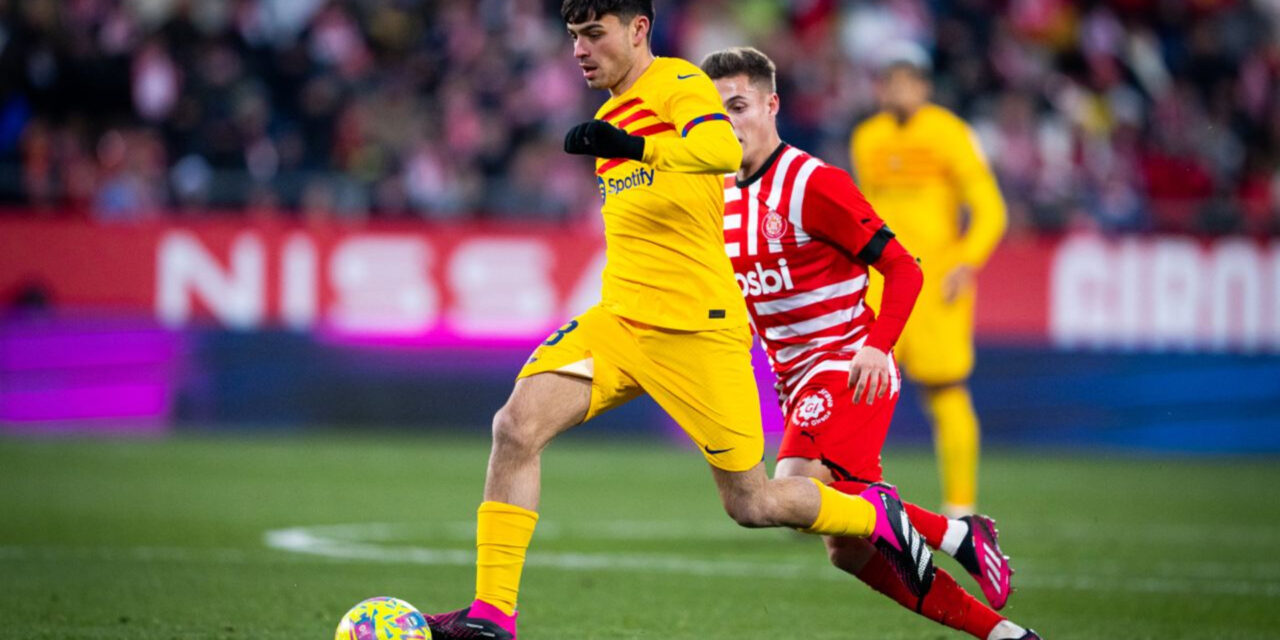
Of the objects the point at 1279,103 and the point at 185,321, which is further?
the point at 1279,103

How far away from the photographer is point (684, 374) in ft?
18.3

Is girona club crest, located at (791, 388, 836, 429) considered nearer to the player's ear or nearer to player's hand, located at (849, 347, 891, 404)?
player's hand, located at (849, 347, 891, 404)

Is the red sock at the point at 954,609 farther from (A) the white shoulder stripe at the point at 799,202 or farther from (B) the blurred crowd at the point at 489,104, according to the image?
(B) the blurred crowd at the point at 489,104

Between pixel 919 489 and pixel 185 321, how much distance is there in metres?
7.32

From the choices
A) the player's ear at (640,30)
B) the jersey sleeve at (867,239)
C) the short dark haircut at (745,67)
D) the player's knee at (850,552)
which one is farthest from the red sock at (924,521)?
the player's ear at (640,30)

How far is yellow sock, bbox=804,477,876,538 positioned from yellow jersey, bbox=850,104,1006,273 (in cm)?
411

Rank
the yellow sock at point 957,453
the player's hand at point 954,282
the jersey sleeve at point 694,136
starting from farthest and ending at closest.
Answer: the yellow sock at point 957,453 → the player's hand at point 954,282 → the jersey sleeve at point 694,136

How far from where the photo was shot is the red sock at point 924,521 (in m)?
6.04

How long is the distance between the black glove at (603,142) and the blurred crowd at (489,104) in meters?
11.5

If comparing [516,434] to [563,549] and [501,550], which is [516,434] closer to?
[501,550]

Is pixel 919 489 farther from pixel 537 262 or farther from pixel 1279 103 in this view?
pixel 1279 103

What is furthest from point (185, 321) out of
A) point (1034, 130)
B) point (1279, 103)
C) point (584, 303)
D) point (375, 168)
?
point (1279, 103)

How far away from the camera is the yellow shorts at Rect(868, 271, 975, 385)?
9.55 metres

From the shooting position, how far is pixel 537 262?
54.2 ft
